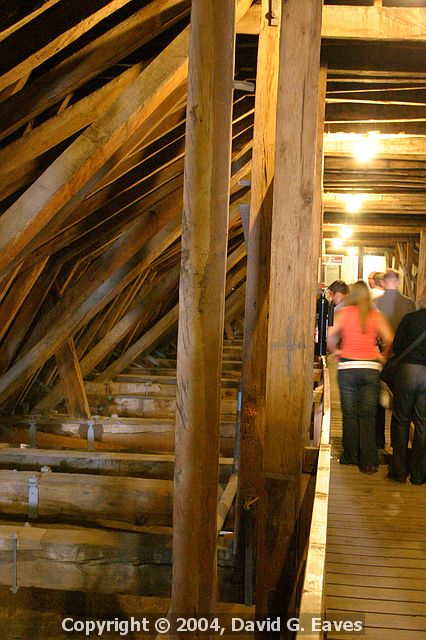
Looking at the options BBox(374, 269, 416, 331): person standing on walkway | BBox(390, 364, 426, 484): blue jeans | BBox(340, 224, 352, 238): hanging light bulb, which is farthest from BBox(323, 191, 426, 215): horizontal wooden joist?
BBox(390, 364, 426, 484): blue jeans

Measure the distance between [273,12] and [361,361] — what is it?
2.24 m

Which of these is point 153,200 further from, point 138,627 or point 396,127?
point 138,627

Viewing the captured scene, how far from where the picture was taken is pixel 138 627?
4797 millimetres

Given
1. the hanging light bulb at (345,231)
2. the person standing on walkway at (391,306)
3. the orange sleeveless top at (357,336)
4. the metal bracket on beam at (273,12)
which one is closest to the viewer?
the metal bracket on beam at (273,12)

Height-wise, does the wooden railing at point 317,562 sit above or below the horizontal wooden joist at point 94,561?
above

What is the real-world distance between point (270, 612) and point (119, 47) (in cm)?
283

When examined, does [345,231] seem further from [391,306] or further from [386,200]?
[391,306]

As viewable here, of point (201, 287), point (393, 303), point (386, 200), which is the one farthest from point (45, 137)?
point (386, 200)

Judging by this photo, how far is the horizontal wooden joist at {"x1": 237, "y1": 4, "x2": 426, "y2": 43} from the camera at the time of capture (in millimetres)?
4328

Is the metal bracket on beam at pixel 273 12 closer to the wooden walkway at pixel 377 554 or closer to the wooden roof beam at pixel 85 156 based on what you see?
the wooden roof beam at pixel 85 156

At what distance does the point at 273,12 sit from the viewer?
3.60m

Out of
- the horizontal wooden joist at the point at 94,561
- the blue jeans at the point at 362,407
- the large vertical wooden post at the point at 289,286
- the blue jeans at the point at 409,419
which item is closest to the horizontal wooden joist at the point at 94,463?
the blue jeans at the point at 362,407

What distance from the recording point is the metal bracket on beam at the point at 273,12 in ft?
11.8

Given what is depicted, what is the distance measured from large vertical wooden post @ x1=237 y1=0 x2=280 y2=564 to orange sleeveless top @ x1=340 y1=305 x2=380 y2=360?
107 centimetres
